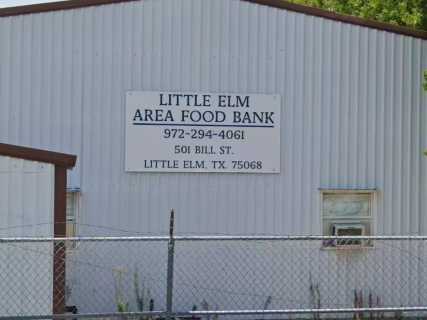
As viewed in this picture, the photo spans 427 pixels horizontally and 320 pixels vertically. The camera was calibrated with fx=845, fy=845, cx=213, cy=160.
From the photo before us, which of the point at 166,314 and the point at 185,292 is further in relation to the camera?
the point at 185,292

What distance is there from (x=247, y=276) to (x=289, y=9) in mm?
4071

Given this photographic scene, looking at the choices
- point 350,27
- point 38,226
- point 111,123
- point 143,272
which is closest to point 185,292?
point 143,272

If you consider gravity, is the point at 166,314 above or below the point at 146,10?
below

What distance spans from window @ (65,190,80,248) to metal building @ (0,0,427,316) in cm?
2

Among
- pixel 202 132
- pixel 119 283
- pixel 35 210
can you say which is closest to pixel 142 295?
pixel 119 283

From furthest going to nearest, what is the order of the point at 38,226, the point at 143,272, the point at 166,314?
1. the point at 143,272
2. the point at 38,226
3. the point at 166,314

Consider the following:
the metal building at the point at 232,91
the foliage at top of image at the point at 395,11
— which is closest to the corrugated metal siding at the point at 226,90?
the metal building at the point at 232,91

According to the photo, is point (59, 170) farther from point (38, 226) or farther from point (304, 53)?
point (304, 53)

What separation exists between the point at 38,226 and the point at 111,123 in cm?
317

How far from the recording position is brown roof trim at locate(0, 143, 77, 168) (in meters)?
9.44

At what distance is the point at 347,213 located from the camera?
42.4 feet

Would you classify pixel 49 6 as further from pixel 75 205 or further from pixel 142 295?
pixel 142 295

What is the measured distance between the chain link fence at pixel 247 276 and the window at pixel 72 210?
174 millimetres

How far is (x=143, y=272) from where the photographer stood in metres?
12.2
